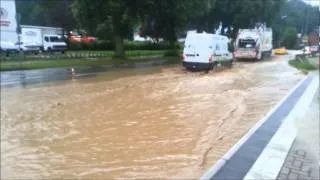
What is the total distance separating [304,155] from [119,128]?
Result: 15.7 feet

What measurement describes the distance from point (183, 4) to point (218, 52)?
673 centimetres

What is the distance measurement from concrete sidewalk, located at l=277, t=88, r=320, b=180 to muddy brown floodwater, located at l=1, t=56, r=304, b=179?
4.20 feet

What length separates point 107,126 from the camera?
11016 mm

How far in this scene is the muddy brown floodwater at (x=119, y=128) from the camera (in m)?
7.44

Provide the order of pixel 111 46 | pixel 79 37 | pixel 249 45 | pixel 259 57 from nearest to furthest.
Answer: pixel 79 37
pixel 249 45
pixel 259 57
pixel 111 46

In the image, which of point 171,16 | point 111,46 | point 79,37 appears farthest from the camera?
point 111,46

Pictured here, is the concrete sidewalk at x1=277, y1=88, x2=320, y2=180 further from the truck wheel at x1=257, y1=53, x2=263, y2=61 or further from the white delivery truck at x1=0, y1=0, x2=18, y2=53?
the truck wheel at x1=257, y1=53, x2=263, y2=61

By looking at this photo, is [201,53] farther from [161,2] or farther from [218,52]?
[161,2]

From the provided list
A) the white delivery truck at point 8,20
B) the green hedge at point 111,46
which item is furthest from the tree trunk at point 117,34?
the white delivery truck at point 8,20

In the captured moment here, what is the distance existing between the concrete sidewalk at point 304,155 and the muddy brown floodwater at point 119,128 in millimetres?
1279

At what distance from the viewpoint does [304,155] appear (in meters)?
7.34

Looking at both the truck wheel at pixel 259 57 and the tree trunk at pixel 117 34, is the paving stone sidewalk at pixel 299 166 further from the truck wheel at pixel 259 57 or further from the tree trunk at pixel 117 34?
the truck wheel at pixel 259 57

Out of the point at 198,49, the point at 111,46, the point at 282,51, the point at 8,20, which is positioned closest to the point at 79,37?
the point at 111,46

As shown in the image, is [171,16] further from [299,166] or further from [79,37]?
[299,166]
